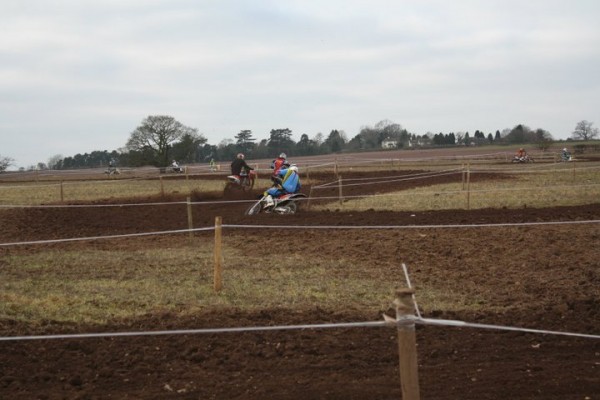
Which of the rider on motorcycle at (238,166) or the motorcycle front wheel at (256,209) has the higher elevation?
the rider on motorcycle at (238,166)

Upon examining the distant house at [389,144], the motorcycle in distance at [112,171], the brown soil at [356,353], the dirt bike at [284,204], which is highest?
the distant house at [389,144]

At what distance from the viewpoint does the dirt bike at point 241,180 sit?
23906 mm

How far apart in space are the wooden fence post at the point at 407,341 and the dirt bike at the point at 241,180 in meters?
20.4

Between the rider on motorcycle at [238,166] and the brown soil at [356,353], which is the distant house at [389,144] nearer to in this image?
the rider on motorcycle at [238,166]

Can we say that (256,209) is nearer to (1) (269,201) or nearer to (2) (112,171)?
(1) (269,201)

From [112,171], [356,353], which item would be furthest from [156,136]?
[356,353]

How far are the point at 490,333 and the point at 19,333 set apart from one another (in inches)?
202

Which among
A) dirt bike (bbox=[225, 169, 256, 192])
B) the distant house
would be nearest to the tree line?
the distant house

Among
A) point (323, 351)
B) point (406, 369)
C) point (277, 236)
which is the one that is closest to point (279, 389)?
point (323, 351)

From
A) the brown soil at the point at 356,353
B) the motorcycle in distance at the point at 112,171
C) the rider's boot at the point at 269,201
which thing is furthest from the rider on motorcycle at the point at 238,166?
the motorcycle in distance at the point at 112,171

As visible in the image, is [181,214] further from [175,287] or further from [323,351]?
[323,351]

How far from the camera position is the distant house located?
10562 centimetres

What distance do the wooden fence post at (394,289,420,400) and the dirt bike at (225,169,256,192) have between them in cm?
Result: 2043

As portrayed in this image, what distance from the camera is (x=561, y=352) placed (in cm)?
557
